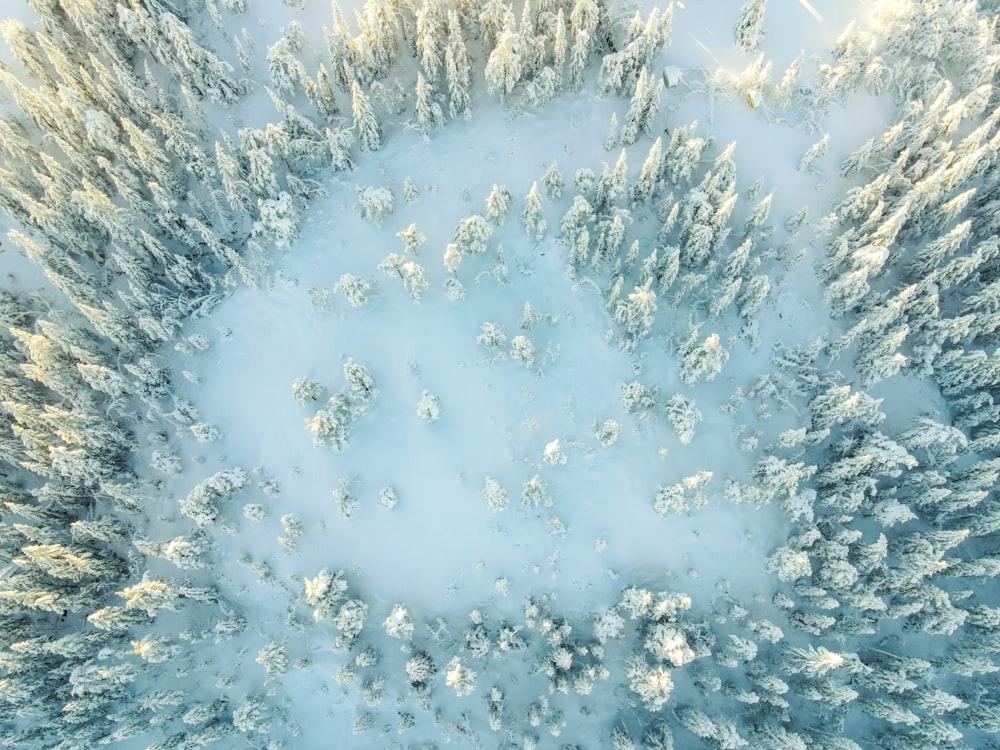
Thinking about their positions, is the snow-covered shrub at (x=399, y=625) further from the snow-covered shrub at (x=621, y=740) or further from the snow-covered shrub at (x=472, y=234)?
the snow-covered shrub at (x=472, y=234)

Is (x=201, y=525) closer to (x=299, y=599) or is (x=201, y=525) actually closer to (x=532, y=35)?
(x=299, y=599)

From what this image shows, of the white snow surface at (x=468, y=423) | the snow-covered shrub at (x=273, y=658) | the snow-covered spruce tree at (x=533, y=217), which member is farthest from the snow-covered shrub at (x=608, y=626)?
the snow-covered spruce tree at (x=533, y=217)

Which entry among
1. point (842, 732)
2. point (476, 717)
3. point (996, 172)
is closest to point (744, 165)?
point (996, 172)

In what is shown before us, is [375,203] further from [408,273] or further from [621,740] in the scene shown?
[621,740]

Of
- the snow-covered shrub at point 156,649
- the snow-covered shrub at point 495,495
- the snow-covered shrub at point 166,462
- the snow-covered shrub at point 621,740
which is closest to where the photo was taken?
the snow-covered shrub at point 156,649

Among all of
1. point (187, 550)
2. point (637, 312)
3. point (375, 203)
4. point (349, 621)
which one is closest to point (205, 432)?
point (187, 550)

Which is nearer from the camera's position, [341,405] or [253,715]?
[253,715]
